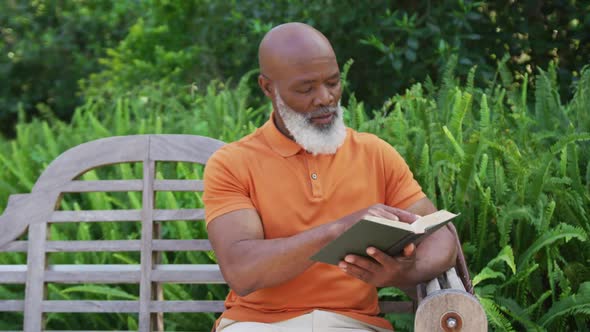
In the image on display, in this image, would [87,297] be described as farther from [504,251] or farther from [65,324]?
[504,251]

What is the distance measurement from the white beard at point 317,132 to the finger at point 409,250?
467 millimetres

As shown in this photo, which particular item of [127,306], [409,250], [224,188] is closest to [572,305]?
[409,250]

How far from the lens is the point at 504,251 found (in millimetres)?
3480

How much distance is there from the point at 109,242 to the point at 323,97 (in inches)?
45.9

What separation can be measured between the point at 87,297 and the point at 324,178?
6.30 ft

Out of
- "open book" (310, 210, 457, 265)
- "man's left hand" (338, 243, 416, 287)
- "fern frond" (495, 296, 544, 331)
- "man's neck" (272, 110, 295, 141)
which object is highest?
"man's neck" (272, 110, 295, 141)

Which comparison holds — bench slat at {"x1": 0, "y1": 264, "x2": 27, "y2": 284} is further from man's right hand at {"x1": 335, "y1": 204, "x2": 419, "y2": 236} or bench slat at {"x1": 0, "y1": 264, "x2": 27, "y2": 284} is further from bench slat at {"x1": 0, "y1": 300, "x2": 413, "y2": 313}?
man's right hand at {"x1": 335, "y1": 204, "x2": 419, "y2": 236}

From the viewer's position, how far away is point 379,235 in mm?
2617

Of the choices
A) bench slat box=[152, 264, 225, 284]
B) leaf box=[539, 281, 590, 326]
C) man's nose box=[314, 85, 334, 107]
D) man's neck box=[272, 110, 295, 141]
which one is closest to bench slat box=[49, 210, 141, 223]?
bench slat box=[152, 264, 225, 284]

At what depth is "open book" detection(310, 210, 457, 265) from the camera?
8.20 feet

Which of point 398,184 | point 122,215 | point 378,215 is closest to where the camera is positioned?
point 378,215

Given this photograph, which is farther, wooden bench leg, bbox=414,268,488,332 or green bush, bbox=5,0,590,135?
green bush, bbox=5,0,590,135

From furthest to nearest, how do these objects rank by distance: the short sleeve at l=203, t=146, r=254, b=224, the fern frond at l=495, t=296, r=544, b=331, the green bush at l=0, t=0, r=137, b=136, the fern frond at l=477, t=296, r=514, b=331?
the green bush at l=0, t=0, r=137, b=136 → the fern frond at l=495, t=296, r=544, b=331 → the fern frond at l=477, t=296, r=514, b=331 → the short sleeve at l=203, t=146, r=254, b=224

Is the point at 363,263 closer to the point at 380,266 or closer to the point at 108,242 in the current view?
the point at 380,266
